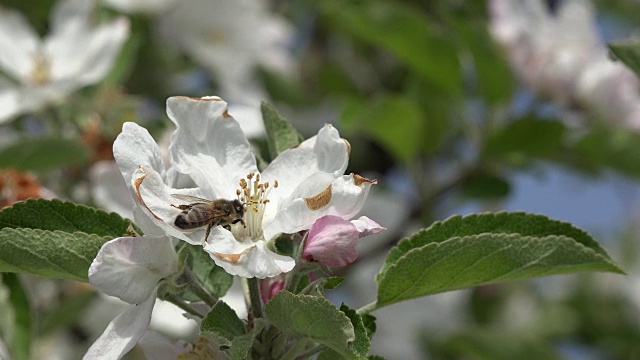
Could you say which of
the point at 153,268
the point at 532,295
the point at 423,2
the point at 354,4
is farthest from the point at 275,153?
the point at 532,295

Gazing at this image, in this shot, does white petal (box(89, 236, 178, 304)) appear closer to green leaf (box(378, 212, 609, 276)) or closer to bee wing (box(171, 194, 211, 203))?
bee wing (box(171, 194, 211, 203))

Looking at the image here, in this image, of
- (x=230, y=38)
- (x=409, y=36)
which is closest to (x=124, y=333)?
(x=409, y=36)

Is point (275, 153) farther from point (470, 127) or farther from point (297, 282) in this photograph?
point (470, 127)

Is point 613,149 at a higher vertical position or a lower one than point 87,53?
higher

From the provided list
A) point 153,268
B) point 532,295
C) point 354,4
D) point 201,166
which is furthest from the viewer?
point 532,295

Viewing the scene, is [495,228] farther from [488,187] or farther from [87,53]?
[488,187]

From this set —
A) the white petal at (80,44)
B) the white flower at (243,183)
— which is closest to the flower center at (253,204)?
the white flower at (243,183)
